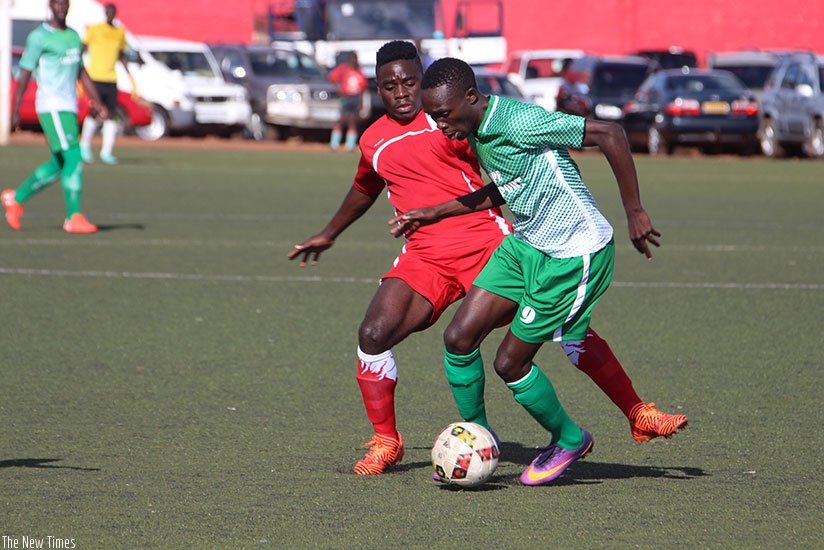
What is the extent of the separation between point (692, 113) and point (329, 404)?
2299cm

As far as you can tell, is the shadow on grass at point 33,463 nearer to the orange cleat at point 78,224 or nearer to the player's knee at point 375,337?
the player's knee at point 375,337

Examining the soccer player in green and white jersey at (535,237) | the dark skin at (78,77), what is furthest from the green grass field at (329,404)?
the dark skin at (78,77)

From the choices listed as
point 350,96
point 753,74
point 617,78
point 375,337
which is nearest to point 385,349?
point 375,337

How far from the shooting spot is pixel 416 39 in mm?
34969

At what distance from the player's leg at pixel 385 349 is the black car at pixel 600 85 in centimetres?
2599

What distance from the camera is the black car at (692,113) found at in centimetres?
2905

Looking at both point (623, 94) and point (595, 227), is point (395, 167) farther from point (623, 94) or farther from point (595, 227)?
point (623, 94)

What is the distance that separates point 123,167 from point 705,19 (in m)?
26.9

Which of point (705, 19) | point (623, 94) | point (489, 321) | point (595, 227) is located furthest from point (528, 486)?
point (705, 19)

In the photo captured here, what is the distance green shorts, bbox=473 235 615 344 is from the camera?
217 inches

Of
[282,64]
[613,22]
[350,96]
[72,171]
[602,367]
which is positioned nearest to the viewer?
[602,367]

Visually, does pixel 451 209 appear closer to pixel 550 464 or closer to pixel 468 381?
pixel 468 381

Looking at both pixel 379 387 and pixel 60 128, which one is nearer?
pixel 379 387

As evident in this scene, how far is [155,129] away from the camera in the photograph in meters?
33.5
